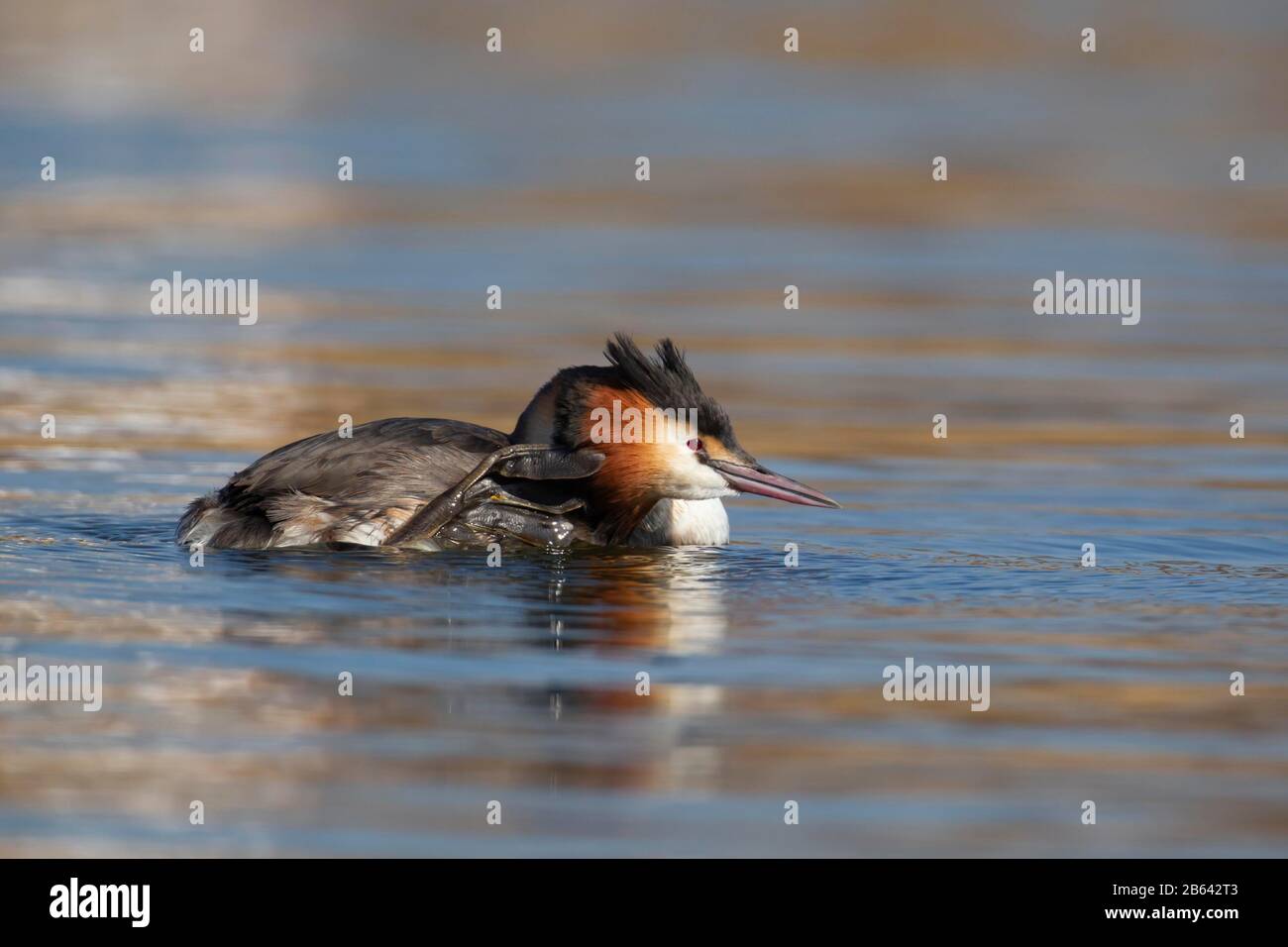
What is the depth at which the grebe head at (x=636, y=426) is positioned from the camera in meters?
9.79

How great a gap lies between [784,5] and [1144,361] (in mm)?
9943

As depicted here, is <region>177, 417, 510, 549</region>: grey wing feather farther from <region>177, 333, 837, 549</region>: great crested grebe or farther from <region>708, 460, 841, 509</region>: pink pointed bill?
<region>708, 460, 841, 509</region>: pink pointed bill

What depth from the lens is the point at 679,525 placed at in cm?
998

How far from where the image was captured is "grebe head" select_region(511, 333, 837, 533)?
9789 millimetres

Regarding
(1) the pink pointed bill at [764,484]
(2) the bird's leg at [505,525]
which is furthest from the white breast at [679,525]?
(2) the bird's leg at [505,525]

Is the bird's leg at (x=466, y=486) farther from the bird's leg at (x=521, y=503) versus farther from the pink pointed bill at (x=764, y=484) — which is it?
the pink pointed bill at (x=764, y=484)

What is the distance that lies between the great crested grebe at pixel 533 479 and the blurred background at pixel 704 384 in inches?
8.3

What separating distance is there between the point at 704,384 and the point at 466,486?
156 inches

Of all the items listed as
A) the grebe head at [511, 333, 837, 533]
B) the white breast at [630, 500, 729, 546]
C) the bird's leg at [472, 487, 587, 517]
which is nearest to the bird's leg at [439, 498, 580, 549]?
the bird's leg at [472, 487, 587, 517]

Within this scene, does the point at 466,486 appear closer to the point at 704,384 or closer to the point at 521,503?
the point at 521,503

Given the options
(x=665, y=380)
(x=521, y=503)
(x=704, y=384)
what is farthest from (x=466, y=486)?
(x=704, y=384)

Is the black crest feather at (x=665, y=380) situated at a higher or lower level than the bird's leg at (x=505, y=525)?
higher

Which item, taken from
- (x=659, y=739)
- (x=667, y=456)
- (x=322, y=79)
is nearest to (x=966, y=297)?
(x=667, y=456)

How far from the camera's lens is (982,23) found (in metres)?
22.9
